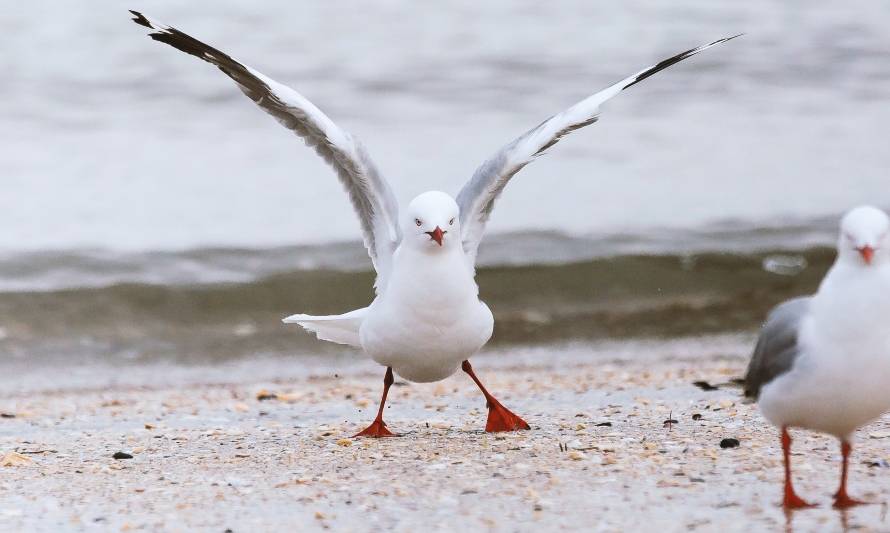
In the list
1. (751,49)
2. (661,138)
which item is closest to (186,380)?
(661,138)

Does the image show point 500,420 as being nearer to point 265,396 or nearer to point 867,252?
point 265,396

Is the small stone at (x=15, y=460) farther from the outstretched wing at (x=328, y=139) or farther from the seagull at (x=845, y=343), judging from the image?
the seagull at (x=845, y=343)

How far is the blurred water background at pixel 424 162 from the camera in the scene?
9977 mm

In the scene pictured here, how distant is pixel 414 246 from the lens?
5.71 metres

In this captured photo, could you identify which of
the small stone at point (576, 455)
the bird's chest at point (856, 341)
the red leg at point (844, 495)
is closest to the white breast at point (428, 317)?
the small stone at point (576, 455)

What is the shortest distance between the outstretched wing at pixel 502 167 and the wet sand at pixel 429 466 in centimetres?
89

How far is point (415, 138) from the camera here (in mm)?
13750

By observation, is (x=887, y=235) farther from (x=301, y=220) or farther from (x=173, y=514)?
(x=301, y=220)

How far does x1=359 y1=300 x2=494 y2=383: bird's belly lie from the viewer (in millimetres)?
5621

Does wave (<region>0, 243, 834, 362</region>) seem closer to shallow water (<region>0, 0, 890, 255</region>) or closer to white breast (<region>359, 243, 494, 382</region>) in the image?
shallow water (<region>0, 0, 890, 255</region>)

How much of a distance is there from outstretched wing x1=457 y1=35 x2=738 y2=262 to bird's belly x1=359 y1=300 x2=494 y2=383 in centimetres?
64

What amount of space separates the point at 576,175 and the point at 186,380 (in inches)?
216

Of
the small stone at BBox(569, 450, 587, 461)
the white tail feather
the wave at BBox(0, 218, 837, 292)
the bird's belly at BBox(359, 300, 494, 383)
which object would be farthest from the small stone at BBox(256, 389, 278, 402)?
the wave at BBox(0, 218, 837, 292)

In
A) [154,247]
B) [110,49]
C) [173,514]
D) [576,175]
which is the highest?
[110,49]
